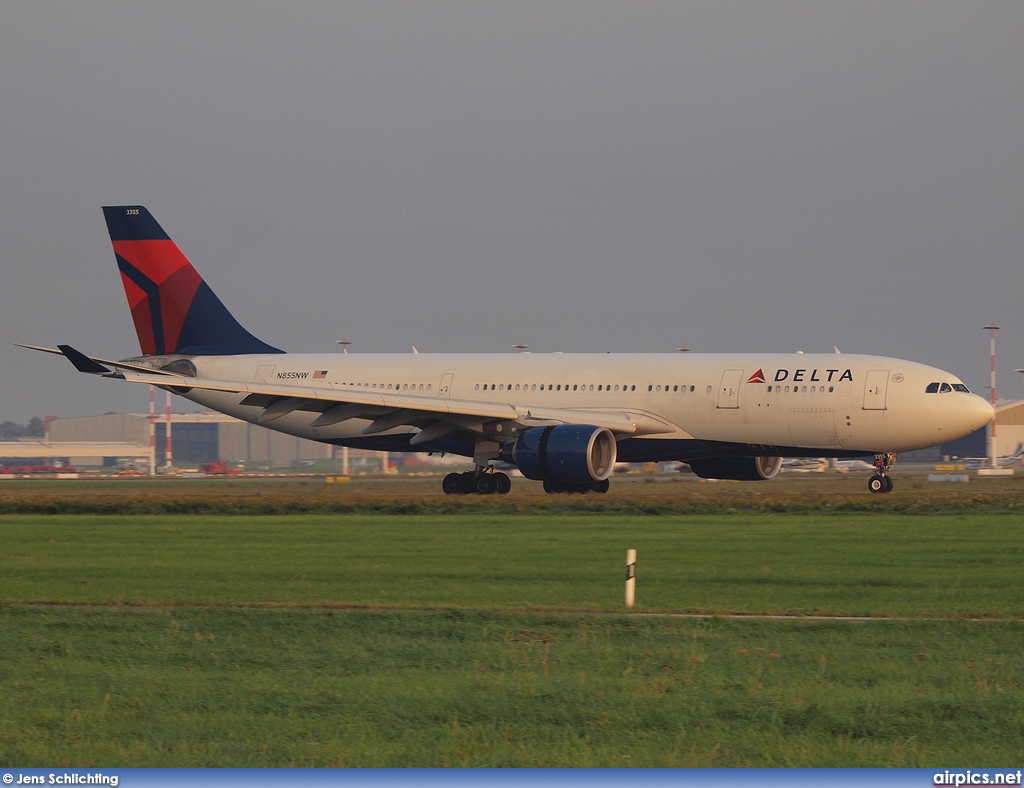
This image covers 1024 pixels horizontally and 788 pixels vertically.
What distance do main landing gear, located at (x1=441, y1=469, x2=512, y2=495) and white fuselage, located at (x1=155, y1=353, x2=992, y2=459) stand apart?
7.02ft

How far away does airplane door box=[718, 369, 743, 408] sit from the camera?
119 ft

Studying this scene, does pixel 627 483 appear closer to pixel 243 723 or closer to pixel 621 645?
pixel 621 645

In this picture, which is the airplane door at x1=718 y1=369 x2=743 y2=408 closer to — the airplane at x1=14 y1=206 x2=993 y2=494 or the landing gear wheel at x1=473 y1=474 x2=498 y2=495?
the airplane at x1=14 y1=206 x2=993 y2=494

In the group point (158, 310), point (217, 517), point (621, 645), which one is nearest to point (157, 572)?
point (621, 645)

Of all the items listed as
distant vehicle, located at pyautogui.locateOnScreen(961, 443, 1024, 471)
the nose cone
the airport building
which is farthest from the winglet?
the airport building

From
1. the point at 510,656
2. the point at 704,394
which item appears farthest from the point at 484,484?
the point at 510,656

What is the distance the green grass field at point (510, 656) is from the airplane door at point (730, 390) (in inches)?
551

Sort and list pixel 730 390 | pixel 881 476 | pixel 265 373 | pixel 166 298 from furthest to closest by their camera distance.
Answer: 1. pixel 166 298
2. pixel 265 373
3. pixel 881 476
4. pixel 730 390

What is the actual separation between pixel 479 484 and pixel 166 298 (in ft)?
41.1

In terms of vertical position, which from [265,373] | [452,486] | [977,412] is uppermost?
[265,373]

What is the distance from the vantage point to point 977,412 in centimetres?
3528

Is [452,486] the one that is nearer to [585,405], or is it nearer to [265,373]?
[585,405]

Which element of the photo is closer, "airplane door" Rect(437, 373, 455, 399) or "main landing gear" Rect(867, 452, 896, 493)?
"main landing gear" Rect(867, 452, 896, 493)

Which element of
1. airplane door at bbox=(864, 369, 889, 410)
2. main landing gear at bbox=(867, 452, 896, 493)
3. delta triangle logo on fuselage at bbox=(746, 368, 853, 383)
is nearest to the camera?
airplane door at bbox=(864, 369, 889, 410)
